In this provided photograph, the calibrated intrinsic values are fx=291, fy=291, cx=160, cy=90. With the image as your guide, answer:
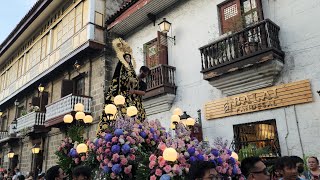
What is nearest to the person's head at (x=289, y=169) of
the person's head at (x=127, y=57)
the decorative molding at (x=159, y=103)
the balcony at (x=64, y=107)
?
the person's head at (x=127, y=57)

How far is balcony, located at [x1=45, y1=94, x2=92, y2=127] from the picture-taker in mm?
12477

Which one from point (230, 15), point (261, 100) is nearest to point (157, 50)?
point (230, 15)

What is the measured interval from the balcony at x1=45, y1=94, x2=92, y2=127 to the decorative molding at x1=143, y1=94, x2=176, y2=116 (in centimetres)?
350

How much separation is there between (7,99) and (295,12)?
750 inches

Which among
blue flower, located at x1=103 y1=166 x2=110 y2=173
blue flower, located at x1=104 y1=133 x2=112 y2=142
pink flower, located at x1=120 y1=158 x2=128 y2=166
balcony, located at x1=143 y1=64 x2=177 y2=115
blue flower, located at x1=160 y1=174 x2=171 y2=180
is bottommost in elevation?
blue flower, located at x1=160 y1=174 x2=171 y2=180

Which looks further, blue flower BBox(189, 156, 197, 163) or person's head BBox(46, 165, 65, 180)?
person's head BBox(46, 165, 65, 180)

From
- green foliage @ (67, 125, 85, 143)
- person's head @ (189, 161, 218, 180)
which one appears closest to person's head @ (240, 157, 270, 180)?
person's head @ (189, 161, 218, 180)

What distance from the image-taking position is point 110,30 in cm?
1301

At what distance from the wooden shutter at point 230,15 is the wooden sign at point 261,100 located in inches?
78.5

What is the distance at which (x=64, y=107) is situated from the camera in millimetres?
12828

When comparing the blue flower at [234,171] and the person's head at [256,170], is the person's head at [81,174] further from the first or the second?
the person's head at [256,170]

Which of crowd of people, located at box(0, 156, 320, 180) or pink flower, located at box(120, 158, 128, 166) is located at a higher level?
pink flower, located at box(120, 158, 128, 166)

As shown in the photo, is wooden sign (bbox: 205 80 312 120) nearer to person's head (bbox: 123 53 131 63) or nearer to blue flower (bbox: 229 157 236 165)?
person's head (bbox: 123 53 131 63)

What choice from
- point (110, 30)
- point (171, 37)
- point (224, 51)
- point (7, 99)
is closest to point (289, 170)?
point (224, 51)
